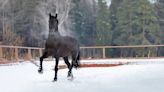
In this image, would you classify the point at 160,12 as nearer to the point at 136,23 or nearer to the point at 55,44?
the point at 136,23

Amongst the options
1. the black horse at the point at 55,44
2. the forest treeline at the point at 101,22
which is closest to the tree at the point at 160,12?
the forest treeline at the point at 101,22

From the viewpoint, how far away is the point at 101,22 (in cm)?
3647

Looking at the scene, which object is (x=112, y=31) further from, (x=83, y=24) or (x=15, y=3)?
(x=15, y=3)

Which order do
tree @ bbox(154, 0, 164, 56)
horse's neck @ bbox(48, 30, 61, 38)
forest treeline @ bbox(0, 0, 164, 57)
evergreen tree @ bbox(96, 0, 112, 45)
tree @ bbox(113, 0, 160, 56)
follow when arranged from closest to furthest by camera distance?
horse's neck @ bbox(48, 30, 61, 38) → forest treeline @ bbox(0, 0, 164, 57) → tree @ bbox(113, 0, 160, 56) → evergreen tree @ bbox(96, 0, 112, 45) → tree @ bbox(154, 0, 164, 56)

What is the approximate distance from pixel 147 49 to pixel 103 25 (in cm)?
556

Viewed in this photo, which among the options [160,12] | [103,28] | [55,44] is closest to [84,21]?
[103,28]

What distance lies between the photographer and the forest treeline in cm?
3047

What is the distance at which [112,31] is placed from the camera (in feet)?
123

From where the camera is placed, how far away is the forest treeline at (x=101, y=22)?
3047 centimetres

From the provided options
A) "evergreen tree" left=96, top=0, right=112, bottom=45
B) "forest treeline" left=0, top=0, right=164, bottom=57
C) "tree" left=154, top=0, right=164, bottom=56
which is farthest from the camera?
"tree" left=154, top=0, right=164, bottom=56

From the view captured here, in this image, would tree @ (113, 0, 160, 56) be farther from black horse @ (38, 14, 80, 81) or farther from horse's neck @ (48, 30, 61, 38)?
horse's neck @ (48, 30, 61, 38)

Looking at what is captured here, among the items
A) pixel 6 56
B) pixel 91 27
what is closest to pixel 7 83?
pixel 6 56

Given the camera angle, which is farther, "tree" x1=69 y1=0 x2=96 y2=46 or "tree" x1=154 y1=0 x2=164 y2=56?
"tree" x1=69 y1=0 x2=96 y2=46

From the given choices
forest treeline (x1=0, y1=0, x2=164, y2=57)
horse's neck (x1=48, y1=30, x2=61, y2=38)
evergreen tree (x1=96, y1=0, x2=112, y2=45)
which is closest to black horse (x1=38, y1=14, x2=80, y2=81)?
horse's neck (x1=48, y1=30, x2=61, y2=38)
